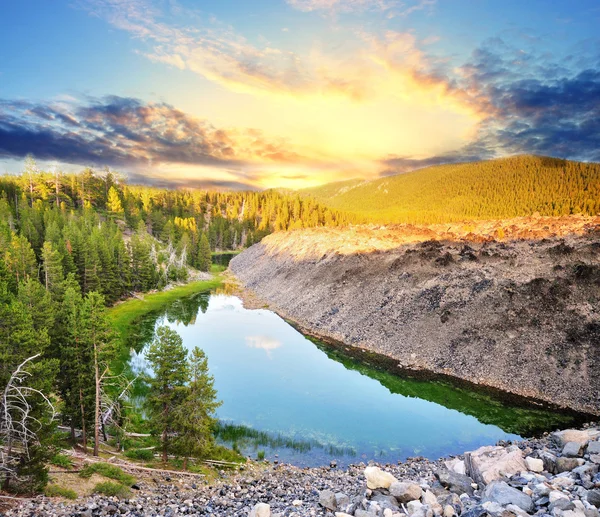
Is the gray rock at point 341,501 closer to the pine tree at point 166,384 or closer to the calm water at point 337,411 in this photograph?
the pine tree at point 166,384

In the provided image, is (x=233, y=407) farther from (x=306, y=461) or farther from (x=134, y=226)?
(x=134, y=226)

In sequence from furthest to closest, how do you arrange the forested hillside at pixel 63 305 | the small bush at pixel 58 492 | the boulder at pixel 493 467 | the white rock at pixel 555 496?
the forested hillside at pixel 63 305 < the small bush at pixel 58 492 < the boulder at pixel 493 467 < the white rock at pixel 555 496

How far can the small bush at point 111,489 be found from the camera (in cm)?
1820

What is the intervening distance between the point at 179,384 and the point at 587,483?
2094cm

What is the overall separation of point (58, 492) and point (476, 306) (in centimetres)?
4471

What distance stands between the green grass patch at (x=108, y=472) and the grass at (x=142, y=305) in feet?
94.5

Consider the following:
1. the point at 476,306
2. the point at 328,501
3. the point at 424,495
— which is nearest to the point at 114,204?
the point at 476,306

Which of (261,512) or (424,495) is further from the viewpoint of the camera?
(261,512)

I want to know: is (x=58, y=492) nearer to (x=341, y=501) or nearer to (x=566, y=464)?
(x=341, y=501)

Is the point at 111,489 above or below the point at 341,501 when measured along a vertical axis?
below

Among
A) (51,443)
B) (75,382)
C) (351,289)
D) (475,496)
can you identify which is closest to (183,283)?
(351,289)

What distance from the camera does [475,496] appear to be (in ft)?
40.5

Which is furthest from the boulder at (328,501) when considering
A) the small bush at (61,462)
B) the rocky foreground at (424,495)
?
the small bush at (61,462)

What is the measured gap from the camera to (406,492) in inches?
492
